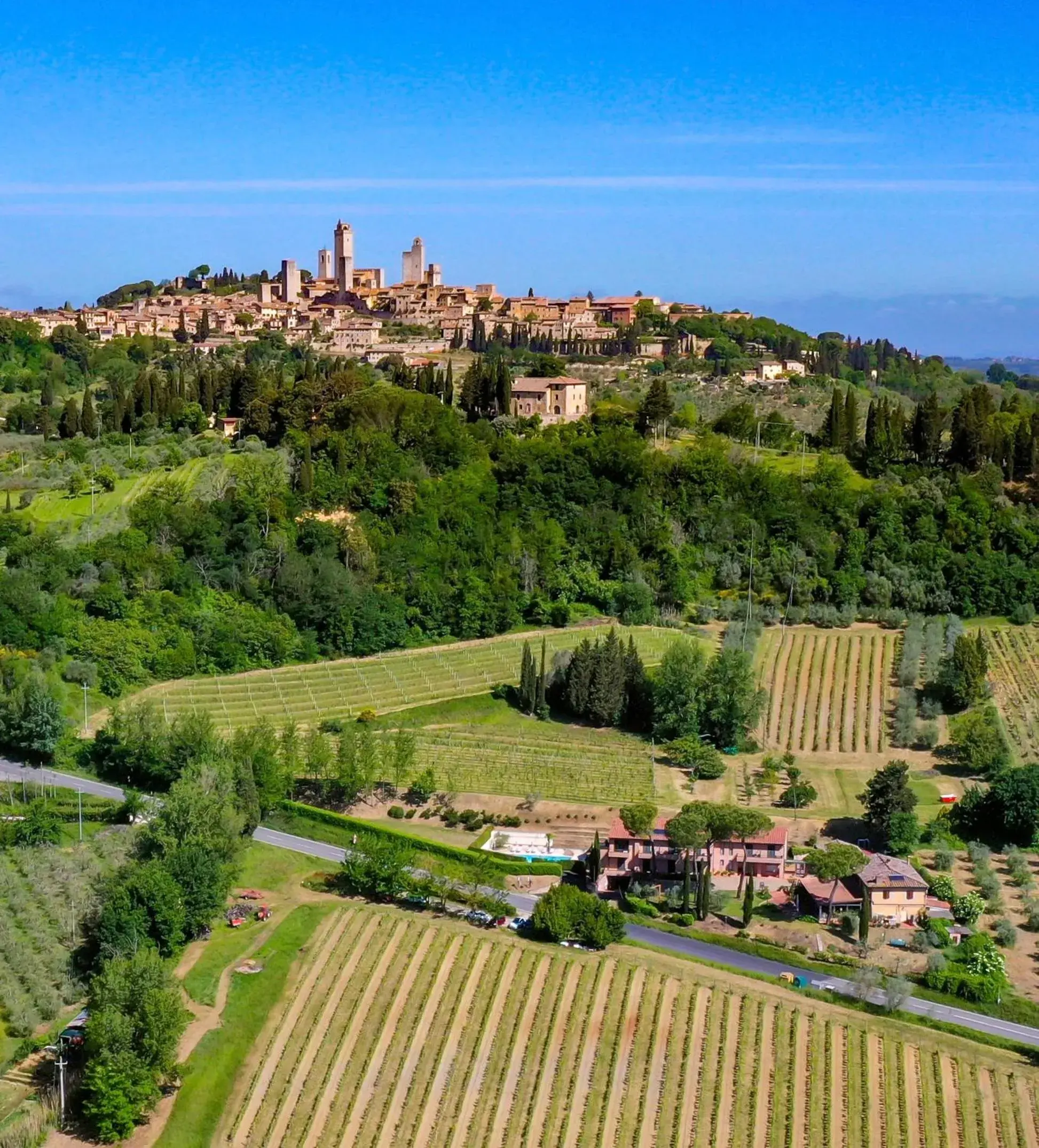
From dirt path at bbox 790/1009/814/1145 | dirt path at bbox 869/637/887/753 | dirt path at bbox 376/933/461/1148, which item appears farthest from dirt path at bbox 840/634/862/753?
dirt path at bbox 376/933/461/1148

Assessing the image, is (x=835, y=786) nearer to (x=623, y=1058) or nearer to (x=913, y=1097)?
(x=913, y=1097)

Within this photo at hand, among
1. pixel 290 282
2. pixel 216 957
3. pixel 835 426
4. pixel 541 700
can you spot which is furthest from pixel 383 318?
pixel 216 957

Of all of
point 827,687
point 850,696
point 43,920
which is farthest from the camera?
point 827,687

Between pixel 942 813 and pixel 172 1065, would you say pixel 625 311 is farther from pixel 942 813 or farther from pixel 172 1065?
pixel 172 1065

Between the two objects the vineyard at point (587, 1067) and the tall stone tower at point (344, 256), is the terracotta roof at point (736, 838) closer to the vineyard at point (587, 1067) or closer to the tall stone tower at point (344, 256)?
the vineyard at point (587, 1067)

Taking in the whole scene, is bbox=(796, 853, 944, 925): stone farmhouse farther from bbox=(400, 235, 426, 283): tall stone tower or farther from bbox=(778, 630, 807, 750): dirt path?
bbox=(400, 235, 426, 283): tall stone tower

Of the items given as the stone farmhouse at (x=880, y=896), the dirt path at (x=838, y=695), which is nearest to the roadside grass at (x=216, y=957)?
the stone farmhouse at (x=880, y=896)
